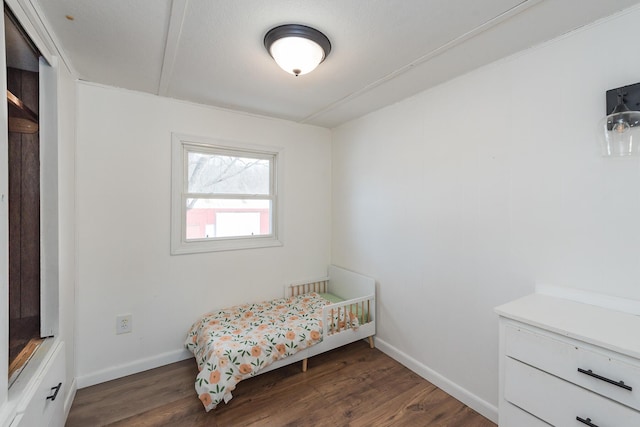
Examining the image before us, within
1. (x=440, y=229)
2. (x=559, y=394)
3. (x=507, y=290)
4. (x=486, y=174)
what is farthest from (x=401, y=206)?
(x=559, y=394)

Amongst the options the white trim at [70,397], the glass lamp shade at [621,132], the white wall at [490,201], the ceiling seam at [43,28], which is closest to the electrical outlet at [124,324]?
the white trim at [70,397]

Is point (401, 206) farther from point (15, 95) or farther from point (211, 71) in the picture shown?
point (15, 95)

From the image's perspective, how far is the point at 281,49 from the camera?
1490 mm

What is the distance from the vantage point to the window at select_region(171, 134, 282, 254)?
2459mm

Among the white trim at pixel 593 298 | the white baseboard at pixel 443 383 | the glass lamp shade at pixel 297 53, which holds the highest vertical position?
the glass lamp shade at pixel 297 53

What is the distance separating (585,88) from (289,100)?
1920 mm

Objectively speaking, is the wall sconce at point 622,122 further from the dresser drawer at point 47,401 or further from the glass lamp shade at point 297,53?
the dresser drawer at point 47,401

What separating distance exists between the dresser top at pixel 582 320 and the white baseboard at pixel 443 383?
2.80 ft

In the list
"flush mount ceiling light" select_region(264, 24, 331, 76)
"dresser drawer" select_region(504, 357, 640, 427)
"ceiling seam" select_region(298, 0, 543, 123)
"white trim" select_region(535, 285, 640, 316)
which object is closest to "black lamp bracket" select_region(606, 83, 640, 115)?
"ceiling seam" select_region(298, 0, 543, 123)

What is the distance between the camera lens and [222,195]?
268 cm

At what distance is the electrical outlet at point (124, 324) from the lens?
219 cm

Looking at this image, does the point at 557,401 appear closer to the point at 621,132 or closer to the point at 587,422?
the point at 587,422

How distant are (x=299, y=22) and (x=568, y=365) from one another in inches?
75.8

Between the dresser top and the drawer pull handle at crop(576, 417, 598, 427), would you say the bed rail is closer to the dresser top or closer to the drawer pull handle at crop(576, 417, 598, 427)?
the dresser top
